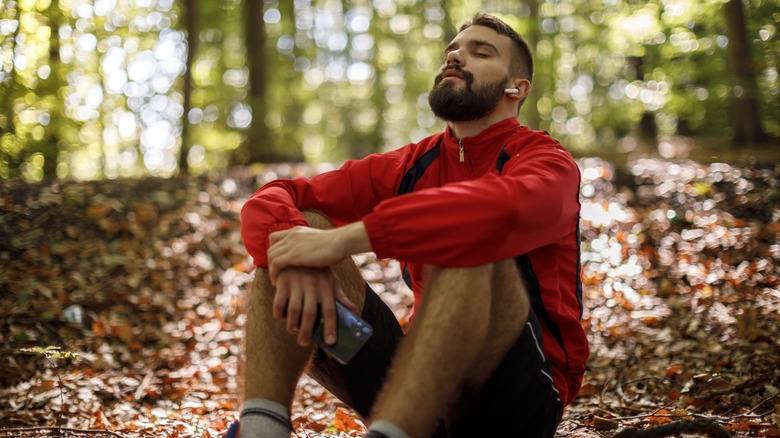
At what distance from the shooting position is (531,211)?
1722 mm

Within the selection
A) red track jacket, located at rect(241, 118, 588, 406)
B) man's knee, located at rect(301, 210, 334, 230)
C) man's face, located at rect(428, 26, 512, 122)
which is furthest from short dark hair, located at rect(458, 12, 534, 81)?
man's knee, located at rect(301, 210, 334, 230)

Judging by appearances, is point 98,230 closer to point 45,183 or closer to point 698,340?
point 45,183

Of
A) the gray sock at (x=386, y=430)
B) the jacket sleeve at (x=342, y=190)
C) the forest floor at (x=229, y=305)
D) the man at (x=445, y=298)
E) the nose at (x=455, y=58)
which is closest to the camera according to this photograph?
the gray sock at (x=386, y=430)

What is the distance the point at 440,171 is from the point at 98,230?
421 centimetres

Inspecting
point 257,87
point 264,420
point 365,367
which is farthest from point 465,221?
point 257,87

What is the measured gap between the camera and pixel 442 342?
156 centimetres

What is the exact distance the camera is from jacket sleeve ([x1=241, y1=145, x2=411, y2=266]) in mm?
Result: 2209

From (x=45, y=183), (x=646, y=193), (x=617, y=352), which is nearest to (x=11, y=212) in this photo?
(x=45, y=183)

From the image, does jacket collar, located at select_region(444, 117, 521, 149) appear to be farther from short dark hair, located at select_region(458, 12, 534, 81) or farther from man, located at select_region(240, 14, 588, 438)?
short dark hair, located at select_region(458, 12, 534, 81)

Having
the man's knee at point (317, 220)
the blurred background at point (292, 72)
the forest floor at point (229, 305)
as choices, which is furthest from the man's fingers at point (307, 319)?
the blurred background at point (292, 72)

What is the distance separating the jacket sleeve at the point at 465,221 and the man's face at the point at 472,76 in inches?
31.9

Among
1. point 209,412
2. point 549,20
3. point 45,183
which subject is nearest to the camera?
point 209,412

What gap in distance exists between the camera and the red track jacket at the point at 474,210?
1637 millimetres

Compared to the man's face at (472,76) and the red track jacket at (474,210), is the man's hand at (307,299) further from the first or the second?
the man's face at (472,76)
